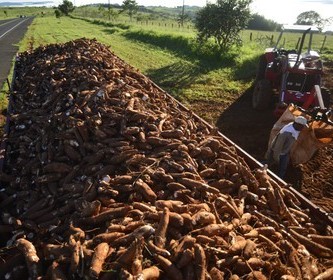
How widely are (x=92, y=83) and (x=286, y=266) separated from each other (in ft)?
17.5

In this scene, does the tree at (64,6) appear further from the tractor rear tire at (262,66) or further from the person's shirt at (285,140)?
the person's shirt at (285,140)

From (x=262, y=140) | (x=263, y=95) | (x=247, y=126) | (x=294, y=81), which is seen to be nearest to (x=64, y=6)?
(x=263, y=95)

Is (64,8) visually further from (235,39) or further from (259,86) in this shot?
(259,86)

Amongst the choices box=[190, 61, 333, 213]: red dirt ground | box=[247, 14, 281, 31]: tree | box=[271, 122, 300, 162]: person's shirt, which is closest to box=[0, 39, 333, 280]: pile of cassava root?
box=[271, 122, 300, 162]: person's shirt

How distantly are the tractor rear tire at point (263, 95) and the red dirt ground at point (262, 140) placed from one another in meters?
0.24

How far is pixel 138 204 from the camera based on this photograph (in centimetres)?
367

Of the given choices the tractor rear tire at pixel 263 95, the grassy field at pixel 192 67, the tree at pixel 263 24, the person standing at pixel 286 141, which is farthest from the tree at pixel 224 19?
A: the tree at pixel 263 24

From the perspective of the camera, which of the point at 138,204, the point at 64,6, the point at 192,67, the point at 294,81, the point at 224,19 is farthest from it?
the point at 64,6

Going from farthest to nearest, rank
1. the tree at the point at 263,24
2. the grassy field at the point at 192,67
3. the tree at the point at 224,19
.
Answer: the tree at the point at 263,24
the tree at the point at 224,19
the grassy field at the point at 192,67

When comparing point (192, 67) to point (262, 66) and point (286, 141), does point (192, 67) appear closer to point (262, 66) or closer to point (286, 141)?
point (262, 66)

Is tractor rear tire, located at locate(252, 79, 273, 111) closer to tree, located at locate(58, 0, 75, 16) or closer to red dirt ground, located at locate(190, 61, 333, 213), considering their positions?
red dirt ground, located at locate(190, 61, 333, 213)

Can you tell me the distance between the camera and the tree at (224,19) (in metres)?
16.8

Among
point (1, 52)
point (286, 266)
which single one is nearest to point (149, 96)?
point (286, 266)

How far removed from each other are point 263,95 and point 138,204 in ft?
24.3
